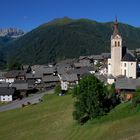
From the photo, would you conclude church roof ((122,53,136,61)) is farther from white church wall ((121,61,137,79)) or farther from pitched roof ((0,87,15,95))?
pitched roof ((0,87,15,95))

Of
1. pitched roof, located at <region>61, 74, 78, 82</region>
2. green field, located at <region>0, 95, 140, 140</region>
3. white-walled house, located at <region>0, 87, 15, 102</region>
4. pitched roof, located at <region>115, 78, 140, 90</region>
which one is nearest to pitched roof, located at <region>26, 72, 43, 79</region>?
pitched roof, located at <region>61, 74, 78, 82</region>

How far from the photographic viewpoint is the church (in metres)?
90.5

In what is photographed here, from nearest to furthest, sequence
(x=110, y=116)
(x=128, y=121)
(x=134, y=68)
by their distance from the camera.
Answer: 1. (x=128, y=121)
2. (x=110, y=116)
3. (x=134, y=68)

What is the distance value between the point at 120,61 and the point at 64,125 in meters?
37.1

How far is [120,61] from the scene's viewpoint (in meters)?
92.2

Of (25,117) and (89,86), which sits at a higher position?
(89,86)

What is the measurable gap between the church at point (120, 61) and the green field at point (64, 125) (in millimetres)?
22321

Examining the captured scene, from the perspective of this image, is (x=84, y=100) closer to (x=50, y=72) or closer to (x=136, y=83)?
(x=136, y=83)

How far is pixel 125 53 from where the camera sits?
93562 mm

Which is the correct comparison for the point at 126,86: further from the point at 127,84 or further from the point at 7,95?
the point at 7,95

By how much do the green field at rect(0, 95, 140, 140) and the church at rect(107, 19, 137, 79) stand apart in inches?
879

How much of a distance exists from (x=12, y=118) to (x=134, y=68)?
115 ft

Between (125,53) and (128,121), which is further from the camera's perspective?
(125,53)

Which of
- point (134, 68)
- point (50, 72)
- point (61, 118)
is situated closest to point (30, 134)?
point (61, 118)
